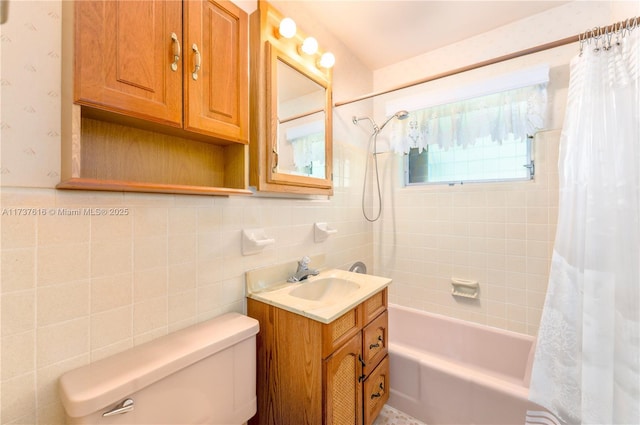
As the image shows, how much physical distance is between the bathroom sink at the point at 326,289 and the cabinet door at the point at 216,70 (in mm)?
870

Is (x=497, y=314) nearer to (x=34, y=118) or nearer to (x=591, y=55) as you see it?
(x=591, y=55)

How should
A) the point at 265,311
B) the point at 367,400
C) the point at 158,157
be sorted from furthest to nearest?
1. the point at 367,400
2. the point at 265,311
3. the point at 158,157

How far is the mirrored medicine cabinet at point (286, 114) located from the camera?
1.29m

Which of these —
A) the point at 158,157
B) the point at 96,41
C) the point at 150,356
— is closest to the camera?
the point at 96,41

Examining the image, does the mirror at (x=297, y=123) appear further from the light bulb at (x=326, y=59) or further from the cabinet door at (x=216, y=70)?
the cabinet door at (x=216, y=70)

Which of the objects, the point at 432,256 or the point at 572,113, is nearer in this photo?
the point at 572,113

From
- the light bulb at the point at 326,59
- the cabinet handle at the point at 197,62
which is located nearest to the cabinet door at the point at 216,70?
the cabinet handle at the point at 197,62

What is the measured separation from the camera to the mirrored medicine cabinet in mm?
1295

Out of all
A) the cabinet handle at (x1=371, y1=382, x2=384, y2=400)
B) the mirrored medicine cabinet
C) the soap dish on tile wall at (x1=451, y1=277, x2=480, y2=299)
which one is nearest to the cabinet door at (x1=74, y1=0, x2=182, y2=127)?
the mirrored medicine cabinet

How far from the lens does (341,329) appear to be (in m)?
1.16

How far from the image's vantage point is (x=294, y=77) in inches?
59.1

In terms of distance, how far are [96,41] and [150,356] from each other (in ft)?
3.20

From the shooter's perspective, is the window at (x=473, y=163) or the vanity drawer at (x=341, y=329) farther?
the window at (x=473, y=163)

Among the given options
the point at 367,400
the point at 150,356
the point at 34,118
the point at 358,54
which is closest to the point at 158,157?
the point at 34,118
